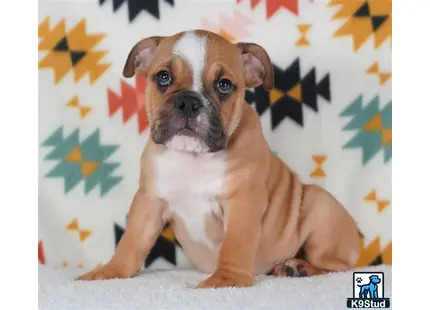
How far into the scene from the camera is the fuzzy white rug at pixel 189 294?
5.71 ft

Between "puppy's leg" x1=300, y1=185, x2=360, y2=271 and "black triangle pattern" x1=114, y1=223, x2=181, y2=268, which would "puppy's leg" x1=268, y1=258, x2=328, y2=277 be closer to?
"puppy's leg" x1=300, y1=185, x2=360, y2=271

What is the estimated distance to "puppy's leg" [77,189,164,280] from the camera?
2207 millimetres

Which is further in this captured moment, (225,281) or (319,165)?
(319,165)

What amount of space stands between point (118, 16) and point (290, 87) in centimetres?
81

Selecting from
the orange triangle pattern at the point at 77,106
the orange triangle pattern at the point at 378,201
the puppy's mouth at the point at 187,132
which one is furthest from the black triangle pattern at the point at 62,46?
the orange triangle pattern at the point at 378,201

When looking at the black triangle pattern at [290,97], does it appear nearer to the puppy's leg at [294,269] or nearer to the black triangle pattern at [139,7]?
the black triangle pattern at [139,7]

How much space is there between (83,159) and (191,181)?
0.73 metres

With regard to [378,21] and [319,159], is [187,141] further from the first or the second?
[378,21]

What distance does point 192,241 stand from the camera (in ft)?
7.54

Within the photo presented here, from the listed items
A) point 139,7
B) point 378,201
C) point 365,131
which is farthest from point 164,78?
point 378,201

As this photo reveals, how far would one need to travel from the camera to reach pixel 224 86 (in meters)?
2.11

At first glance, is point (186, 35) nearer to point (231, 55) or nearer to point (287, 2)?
point (231, 55)

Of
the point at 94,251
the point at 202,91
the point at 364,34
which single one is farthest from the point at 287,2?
the point at 94,251

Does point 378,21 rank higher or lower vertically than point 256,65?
higher
